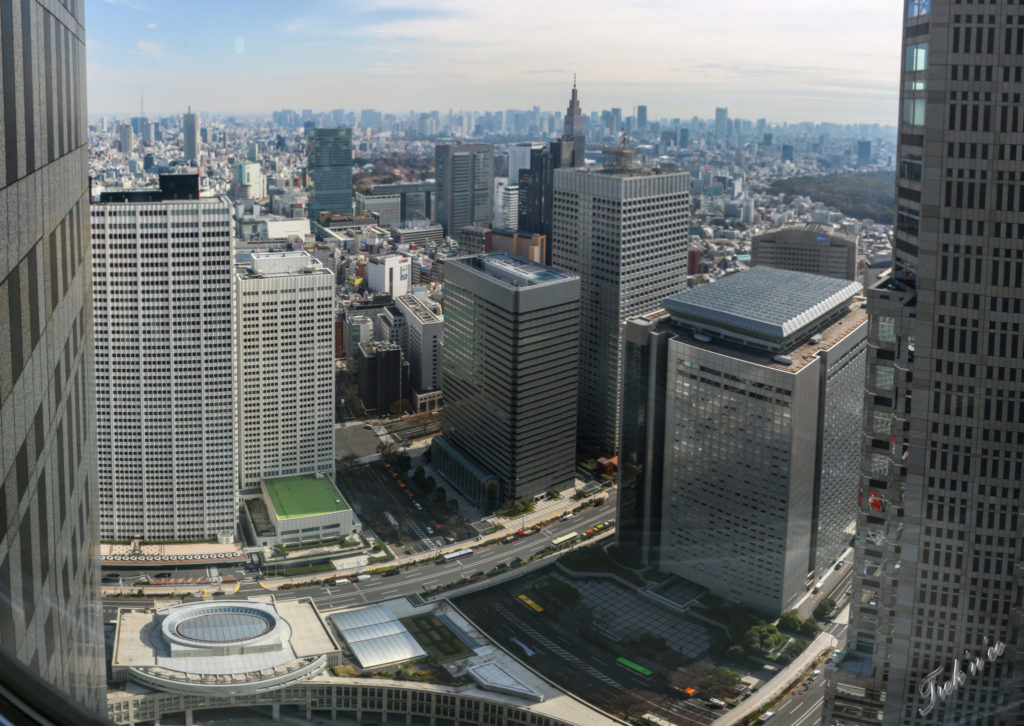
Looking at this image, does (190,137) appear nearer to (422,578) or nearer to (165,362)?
(165,362)

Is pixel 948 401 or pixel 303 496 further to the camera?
pixel 303 496

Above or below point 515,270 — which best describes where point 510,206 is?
above

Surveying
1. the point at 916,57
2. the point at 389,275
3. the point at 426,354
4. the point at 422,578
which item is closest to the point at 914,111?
the point at 916,57

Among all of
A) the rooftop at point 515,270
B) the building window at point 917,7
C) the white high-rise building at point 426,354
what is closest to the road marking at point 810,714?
the building window at point 917,7

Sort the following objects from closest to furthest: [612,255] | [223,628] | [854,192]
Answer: [223,628] < [612,255] < [854,192]

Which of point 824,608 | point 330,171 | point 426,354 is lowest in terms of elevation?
point 824,608

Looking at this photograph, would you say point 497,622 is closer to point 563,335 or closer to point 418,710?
point 418,710

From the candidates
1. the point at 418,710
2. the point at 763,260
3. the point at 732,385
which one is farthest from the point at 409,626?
the point at 763,260

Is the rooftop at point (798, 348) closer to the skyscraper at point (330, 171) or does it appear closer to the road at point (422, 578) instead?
the road at point (422, 578)

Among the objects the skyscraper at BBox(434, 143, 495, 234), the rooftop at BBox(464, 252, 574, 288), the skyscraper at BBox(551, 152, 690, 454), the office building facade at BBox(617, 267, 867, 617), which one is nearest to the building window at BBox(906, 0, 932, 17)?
the office building facade at BBox(617, 267, 867, 617)
